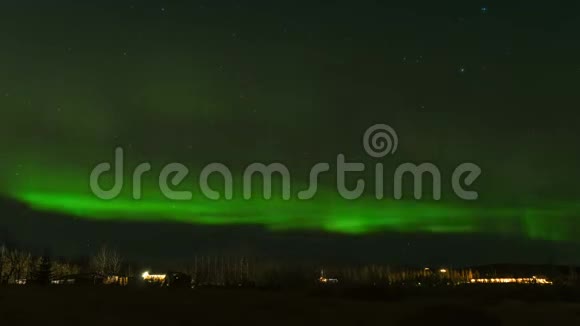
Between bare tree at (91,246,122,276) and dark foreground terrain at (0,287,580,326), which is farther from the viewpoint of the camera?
bare tree at (91,246,122,276)

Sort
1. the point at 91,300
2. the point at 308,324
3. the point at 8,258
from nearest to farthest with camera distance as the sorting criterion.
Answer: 1. the point at 308,324
2. the point at 91,300
3. the point at 8,258

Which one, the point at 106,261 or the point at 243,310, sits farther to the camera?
the point at 106,261

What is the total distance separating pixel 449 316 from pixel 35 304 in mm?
10898

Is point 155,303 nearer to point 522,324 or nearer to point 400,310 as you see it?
point 400,310

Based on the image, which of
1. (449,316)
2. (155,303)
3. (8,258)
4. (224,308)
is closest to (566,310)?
(449,316)

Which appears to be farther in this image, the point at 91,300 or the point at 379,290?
the point at 379,290

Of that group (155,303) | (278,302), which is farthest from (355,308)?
(155,303)

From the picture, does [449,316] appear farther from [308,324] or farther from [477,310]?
[308,324]

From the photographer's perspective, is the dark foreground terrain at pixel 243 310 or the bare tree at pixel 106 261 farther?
the bare tree at pixel 106 261

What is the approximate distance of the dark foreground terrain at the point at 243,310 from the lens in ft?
50.6

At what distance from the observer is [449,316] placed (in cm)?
1584

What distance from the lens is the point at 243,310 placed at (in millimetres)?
17016

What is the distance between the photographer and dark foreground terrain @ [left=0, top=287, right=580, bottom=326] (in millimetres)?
15430

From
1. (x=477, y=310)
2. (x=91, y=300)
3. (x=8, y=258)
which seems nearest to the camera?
(x=477, y=310)
